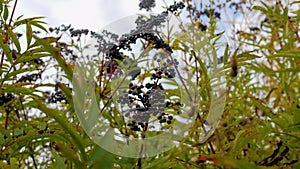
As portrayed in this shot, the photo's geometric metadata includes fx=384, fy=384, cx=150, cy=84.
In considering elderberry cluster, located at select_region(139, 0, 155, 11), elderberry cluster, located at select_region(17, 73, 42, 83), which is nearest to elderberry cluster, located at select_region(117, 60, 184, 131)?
elderberry cluster, located at select_region(139, 0, 155, 11)

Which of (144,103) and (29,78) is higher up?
(29,78)

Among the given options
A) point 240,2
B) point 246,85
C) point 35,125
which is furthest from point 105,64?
point 240,2

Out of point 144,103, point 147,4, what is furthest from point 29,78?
point 144,103

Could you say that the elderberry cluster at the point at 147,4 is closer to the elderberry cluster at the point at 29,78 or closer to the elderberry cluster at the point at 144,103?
the elderberry cluster at the point at 144,103

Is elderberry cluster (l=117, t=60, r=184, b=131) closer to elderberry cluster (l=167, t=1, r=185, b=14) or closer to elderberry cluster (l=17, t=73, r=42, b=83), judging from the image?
elderberry cluster (l=167, t=1, r=185, b=14)

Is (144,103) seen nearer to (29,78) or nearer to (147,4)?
(147,4)

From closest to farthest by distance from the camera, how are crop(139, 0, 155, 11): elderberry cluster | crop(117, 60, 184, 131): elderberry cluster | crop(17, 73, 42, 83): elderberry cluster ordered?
crop(117, 60, 184, 131): elderberry cluster → crop(139, 0, 155, 11): elderberry cluster → crop(17, 73, 42, 83): elderberry cluster

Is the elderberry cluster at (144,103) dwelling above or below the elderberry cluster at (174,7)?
below

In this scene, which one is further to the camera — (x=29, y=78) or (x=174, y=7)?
(x=29, y=78)

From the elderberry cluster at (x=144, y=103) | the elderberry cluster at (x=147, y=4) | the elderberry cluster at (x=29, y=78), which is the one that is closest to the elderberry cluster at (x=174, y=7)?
the elderberry cluster at (x=147, y=4)

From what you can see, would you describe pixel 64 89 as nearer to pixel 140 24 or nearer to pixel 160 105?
pixel 160 105

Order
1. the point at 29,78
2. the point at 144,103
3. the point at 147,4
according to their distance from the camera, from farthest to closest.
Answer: the point at 29,78 → the point at 147,4 → the point at 144,103
